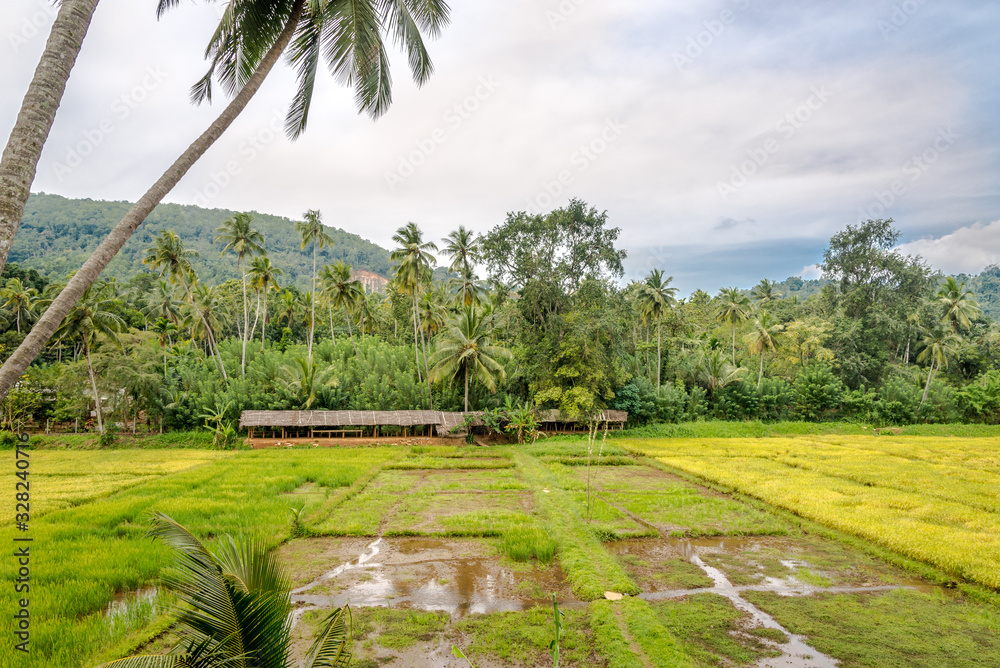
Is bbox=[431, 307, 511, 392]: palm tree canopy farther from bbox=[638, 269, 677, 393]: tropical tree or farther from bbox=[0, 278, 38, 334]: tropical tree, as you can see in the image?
bbox=[0, 278, 38, 334]: tropical tree

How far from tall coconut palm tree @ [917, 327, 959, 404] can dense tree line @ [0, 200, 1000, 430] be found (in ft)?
0.59

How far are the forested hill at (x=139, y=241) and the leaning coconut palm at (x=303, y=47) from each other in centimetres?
5619

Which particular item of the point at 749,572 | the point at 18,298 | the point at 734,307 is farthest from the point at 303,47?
the point at 18,298

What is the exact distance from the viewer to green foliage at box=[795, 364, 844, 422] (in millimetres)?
31209

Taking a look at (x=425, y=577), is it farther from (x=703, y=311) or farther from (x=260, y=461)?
(x=703, y=311)

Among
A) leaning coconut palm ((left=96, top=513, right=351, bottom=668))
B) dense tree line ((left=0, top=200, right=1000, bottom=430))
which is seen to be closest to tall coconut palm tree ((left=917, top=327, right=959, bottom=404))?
dense tree line ((left=0, top=200, right=1000, bottom=430))

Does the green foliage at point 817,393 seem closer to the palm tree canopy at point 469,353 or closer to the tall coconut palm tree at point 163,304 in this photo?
the palm tree canopy at point 469,353

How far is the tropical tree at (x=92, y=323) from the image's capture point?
71.1ft

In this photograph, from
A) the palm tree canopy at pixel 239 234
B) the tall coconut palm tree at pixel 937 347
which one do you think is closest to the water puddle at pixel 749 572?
the palm tree canopy at pixel 239 234

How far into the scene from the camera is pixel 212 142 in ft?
15.5

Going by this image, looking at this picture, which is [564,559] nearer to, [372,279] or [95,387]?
[95,387]

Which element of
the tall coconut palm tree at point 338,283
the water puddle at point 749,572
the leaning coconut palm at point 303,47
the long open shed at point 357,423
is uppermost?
the tall coconut palm tree at point 338,283

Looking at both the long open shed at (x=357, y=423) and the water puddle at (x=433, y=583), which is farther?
the long open shed at (x=357, y=423)

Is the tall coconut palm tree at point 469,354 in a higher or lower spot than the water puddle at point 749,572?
higher
